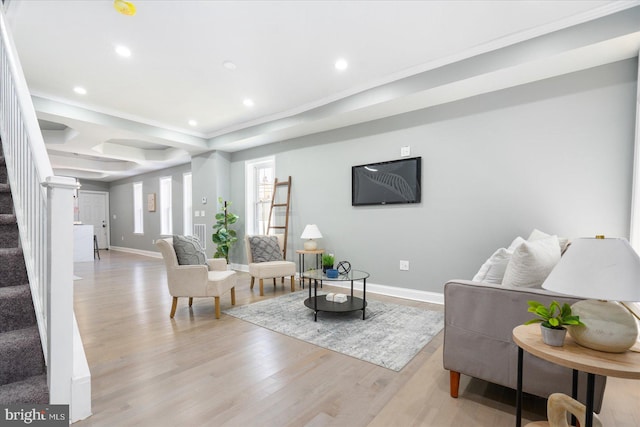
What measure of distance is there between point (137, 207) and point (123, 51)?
7607 millimetres

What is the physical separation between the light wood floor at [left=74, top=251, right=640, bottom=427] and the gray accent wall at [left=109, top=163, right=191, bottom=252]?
5.44 metres

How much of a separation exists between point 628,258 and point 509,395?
4.04 feet

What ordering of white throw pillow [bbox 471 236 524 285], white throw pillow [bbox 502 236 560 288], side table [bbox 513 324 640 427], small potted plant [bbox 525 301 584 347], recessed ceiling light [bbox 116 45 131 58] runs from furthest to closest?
recessed ceiling light [bbox 116 45 131 58]
white throw pillow [bbox 471 236 524 285]
white throw pillow [bbox 502 236 560 288]
small potted plant [bbox 525 301 584 347]
side table [bbox 513 324 640 427]

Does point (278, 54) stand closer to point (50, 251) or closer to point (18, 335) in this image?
point (50, 251)

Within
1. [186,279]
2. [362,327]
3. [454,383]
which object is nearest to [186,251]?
[186,279]

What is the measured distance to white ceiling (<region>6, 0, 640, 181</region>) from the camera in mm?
2441

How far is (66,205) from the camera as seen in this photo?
1.45 m

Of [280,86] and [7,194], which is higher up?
[280,86]

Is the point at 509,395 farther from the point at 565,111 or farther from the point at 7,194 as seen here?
the point at 7,194

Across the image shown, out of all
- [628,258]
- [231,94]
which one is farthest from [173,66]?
[628,258]

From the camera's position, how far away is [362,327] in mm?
2895

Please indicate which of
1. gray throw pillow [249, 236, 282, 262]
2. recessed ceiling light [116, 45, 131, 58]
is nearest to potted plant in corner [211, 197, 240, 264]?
gray throw pillow [249, 236, 282, 262]

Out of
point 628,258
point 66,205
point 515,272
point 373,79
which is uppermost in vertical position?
point 373,79

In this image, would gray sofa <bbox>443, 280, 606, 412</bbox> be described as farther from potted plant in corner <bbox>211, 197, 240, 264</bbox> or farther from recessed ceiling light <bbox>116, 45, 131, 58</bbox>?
potted plant in corner <bbox>211, 197, 240, 264</bbox>
